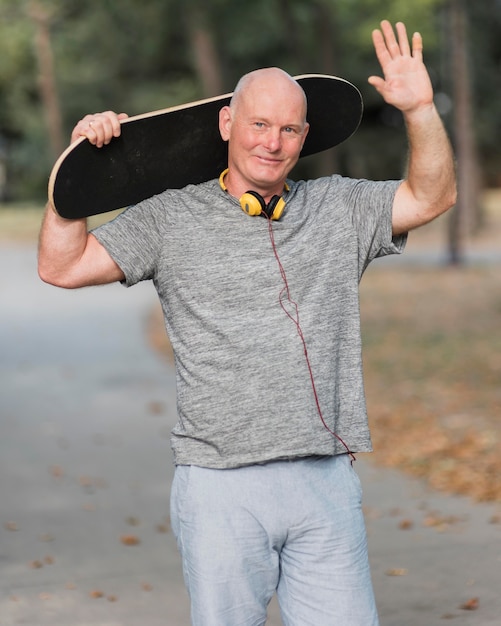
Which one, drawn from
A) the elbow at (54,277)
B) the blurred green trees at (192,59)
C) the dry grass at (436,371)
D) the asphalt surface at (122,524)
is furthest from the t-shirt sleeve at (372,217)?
the blurred green trees at (192,59)

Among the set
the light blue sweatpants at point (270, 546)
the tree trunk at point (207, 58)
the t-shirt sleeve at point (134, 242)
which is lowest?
the light blue sweatpants at point (270, 546)

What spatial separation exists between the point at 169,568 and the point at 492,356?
287 inches

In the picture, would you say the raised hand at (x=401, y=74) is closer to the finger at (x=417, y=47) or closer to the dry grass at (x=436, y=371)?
the finger at (x=417, y=47)

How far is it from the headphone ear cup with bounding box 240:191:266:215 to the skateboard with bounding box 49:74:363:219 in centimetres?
35

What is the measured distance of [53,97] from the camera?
139 ft

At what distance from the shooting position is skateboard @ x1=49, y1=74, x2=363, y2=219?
3.52 m

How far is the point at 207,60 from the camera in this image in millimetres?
A: 33062

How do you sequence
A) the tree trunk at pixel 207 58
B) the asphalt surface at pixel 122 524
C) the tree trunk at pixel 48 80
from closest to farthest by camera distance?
the asphalt surface at pixel 122 524 → the tree trunk at pixel 207 58 → the tree trunk at pixel 48 80

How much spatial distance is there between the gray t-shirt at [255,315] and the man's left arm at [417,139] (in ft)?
0.23

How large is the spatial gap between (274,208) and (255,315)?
11.5 inches

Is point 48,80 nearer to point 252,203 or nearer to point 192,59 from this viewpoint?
point 192,59

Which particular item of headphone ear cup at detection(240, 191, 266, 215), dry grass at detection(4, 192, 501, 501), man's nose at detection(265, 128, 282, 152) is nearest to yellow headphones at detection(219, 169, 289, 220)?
headphone ear cup at detection(240, 191, 266, 215)

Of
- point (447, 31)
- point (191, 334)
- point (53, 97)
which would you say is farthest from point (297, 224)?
point (53, 97)

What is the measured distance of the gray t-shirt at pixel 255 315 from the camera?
133 inches
